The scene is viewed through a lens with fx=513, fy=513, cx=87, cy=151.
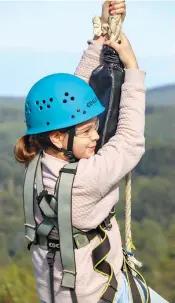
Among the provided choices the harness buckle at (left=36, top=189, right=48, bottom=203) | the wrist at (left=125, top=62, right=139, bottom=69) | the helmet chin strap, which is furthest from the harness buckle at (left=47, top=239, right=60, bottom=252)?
the wrist at (left=125, top=62, right=139, bottom=69)

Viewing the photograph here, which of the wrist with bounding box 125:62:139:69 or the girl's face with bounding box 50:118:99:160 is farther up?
the wrist with bounding box 125:62:139:69

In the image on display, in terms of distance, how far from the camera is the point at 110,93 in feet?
4.23

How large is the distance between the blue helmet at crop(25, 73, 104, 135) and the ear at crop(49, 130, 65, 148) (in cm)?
2

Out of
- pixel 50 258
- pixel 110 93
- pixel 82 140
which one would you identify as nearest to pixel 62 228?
pixel 50 258

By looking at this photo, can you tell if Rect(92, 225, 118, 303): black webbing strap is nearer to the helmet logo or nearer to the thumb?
the helmet logo

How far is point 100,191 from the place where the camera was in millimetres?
1190

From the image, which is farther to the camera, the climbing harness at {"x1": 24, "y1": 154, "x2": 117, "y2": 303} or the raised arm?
the raised arm

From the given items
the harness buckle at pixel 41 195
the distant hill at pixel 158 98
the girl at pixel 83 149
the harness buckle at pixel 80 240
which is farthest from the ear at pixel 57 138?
the distant hill at pixel 158 98

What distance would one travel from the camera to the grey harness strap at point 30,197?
1243 millimetres

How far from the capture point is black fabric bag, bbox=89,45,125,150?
50.5 inches

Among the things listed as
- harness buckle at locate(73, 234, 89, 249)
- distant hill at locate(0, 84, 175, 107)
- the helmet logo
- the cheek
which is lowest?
distant hill at locate(0, 84, 175, 107)

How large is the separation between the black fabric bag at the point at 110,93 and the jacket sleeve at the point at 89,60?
0.11 meters

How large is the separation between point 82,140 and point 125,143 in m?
0.10

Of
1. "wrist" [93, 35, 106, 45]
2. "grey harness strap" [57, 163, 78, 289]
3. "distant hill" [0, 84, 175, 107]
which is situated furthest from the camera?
"distant hill" [0, 84, 175, 107]
